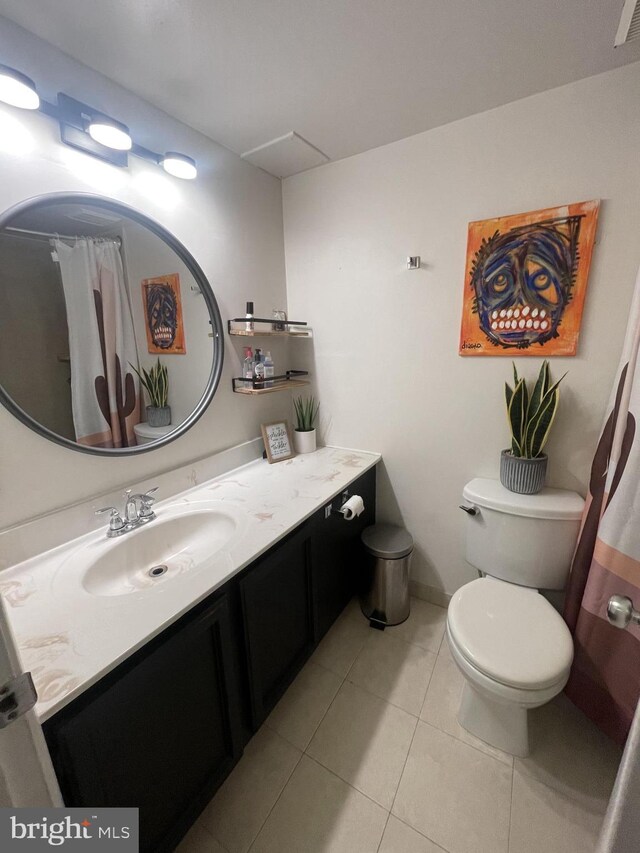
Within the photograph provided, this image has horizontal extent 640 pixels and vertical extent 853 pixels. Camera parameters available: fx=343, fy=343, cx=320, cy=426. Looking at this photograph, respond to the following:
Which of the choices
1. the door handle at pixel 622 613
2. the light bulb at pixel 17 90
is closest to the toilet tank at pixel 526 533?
the door handle at pixel 622 613

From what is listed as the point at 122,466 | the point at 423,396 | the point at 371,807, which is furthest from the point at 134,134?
the point at 371,807

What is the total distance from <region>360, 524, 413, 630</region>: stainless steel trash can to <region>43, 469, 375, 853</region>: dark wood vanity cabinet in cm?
40

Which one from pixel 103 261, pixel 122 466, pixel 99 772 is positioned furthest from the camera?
pixel 122 466

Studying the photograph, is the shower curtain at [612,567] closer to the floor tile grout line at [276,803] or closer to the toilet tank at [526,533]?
the toilet tank at [526,533]

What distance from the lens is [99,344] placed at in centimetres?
123

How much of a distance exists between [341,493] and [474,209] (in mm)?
1348

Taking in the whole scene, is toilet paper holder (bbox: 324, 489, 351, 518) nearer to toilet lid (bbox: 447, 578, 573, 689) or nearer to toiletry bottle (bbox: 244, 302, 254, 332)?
toilet lid (bbox: 447, 578, 573, 689)

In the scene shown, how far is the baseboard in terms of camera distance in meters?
1.88

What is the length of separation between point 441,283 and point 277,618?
156 centimetres

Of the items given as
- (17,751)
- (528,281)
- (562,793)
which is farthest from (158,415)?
(562,793)

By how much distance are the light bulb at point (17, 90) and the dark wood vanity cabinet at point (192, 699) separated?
4.82ft

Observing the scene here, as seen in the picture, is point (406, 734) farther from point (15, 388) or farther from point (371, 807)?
point (15, 388)

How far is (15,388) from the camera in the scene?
1.03 meters

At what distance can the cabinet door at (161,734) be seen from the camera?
707 millimetres
